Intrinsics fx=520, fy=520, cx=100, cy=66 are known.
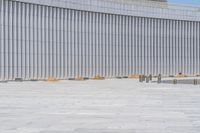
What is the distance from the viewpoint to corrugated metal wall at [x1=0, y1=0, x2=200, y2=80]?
6200 centimetres

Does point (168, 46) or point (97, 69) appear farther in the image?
point (168, 46)

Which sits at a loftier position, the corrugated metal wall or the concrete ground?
the corrugated metal wall

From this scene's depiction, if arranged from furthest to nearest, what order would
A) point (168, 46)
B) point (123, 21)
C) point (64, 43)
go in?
point (168, 46) < point (123, 21) < point (64, 43)

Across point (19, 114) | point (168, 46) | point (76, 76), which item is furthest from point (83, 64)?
point (19, 114)

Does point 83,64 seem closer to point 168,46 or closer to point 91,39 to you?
point 91,39

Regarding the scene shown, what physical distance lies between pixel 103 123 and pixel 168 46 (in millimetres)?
69784

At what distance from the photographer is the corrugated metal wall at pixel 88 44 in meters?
62.0

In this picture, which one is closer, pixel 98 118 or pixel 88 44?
pixel 98 118

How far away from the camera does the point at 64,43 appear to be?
69.7 m

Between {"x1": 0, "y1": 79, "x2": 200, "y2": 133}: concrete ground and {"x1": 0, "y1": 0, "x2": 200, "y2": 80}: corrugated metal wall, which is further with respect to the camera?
{"x1": 0, "y1": 0, "x2": 200, "y2": 80}: corrugated metal wall

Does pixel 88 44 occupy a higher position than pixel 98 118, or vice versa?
pixel 88 44

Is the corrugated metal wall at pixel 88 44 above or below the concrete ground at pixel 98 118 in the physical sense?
above

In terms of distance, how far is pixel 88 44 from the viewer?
7325 cm

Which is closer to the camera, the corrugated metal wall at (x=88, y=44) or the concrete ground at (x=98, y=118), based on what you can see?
the concrete ground at (x=98, y=118)
